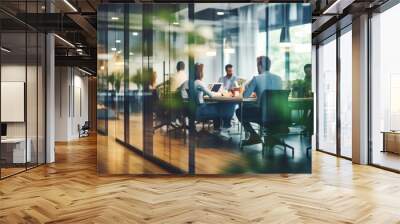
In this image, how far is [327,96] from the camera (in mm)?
10836

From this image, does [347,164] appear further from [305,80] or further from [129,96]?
[129,96]

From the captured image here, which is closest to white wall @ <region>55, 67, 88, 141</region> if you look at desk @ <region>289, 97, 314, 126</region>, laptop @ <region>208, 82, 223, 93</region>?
laptop @ <region>208, 82, 223, 93</region>

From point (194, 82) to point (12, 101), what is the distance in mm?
3661

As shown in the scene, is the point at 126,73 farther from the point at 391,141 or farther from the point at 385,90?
the point at 391,141

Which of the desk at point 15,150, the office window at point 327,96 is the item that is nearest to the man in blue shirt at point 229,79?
the desk at point 15,150

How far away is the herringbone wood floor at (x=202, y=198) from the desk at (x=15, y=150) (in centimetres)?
54

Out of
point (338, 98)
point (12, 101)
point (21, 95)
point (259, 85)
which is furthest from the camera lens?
point (338, 98)

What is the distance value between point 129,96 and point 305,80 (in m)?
3.17

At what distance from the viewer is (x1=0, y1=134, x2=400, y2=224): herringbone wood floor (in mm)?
4109

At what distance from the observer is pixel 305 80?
21.8ft

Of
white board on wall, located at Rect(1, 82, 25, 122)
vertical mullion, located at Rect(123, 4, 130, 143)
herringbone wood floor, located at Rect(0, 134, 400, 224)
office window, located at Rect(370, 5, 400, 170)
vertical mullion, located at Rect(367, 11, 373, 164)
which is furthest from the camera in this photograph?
vertical mullion, located at Rect(367, 11, 373, 164)

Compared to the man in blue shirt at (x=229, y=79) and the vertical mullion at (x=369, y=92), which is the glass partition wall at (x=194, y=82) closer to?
the man in blue shirt at (x=229, y=79)

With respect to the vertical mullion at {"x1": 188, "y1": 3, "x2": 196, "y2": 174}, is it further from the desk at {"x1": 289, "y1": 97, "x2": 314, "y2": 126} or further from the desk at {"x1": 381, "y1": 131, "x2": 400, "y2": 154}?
the desk at {"x1": 381, "y1": 131, "x2": 400, "y2": 154}

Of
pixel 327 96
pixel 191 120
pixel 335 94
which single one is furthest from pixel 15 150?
pixel 327 96
